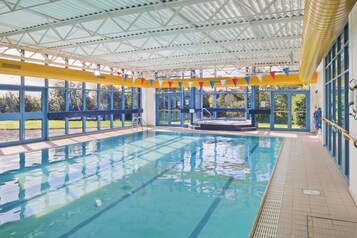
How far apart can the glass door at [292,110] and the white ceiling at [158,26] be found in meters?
2.44

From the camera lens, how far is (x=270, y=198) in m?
4.12

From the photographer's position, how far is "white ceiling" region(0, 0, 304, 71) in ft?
18.0

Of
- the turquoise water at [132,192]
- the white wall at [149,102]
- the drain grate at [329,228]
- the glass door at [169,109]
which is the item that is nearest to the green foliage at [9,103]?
the turquoise water at [132,192]

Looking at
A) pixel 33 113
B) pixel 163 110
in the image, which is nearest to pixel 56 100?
pixel 33 113

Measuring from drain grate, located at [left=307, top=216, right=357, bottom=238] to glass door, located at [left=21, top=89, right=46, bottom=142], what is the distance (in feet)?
32.4

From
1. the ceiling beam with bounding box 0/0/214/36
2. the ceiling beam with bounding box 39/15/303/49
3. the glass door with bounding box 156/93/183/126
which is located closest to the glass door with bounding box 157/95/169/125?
the glass door with bounding box 156/93/183/126

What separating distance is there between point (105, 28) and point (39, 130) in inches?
260

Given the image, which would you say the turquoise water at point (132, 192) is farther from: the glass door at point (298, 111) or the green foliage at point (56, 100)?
the glass door at point (298, 111)

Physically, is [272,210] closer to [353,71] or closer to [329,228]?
[329,228]

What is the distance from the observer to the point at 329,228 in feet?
9.92

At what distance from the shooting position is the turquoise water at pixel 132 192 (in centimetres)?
329

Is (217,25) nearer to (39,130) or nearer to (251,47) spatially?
(251,47)

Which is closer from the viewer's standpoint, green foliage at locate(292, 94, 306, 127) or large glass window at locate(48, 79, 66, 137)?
large glass window at locate(48, 79, 66, 137)

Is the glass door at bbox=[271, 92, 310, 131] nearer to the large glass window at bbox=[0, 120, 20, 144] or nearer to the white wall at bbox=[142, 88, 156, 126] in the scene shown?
the white wall at bbox=[142, 88, 156, 126]
